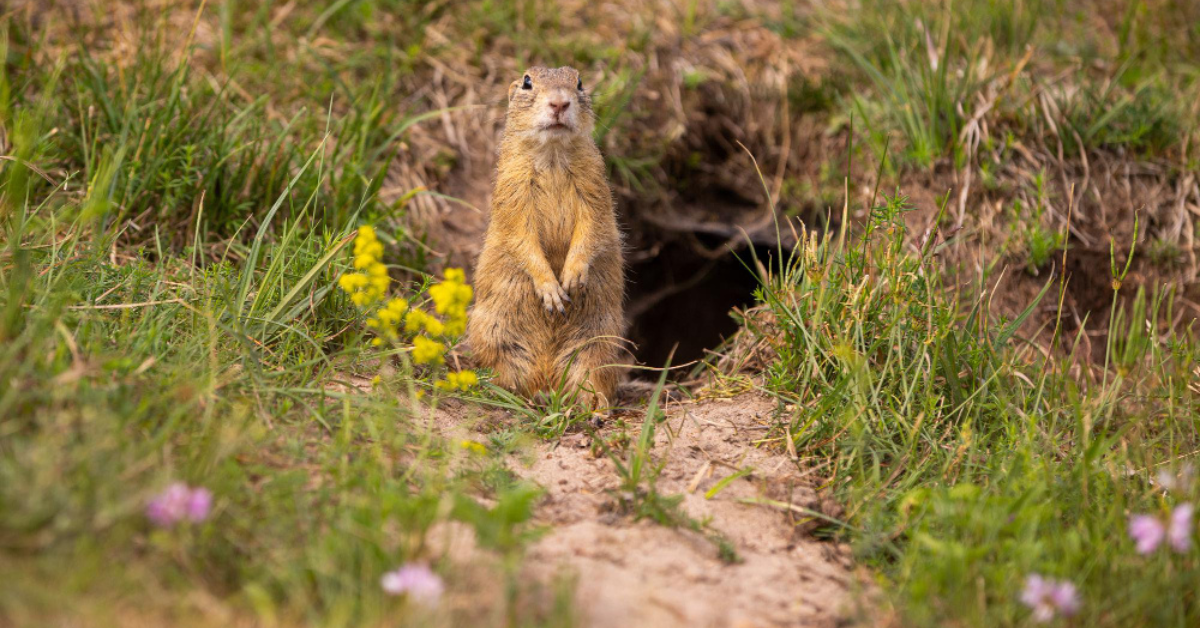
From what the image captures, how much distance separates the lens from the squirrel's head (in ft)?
16.2

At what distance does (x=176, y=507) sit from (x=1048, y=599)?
8.24 ft

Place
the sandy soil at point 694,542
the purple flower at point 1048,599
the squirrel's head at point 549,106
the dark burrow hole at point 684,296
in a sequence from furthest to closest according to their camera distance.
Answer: the dark burrow hole at point 684,296 < the squirrel's head at point 549,106 < the sandy soil at point 694,542 < the purple flower at point 1048,599

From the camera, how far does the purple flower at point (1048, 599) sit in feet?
9.03

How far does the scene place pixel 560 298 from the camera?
198 inches

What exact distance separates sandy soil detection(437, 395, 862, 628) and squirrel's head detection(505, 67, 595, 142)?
5.24 feet

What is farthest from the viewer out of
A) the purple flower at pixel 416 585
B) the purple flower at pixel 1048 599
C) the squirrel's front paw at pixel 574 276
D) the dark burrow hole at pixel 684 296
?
the dark burrow hole at pixel 684 296

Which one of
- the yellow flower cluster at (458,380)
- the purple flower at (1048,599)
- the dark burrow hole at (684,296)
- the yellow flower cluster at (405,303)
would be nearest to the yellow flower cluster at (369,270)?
the yellow flower cluster at (405,303)

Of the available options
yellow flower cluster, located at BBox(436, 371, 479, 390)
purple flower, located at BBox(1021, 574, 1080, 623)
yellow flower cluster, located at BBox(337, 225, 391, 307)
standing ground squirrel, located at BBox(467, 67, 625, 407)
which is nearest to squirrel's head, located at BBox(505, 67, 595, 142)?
standing ground squirrel, located at BBox(467, 67, 625, 407)

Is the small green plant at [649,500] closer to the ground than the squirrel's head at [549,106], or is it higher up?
closer to the ground

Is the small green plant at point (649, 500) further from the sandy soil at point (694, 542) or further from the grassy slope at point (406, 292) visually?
the grassy slope at point (406, 292)

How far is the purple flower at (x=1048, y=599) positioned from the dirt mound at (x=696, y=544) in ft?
1.80

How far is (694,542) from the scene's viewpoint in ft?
11.3

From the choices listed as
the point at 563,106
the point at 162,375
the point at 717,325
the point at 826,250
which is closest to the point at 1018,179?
the point at 826,250

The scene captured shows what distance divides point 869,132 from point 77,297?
15.4 ft
